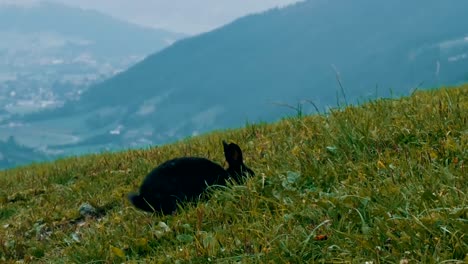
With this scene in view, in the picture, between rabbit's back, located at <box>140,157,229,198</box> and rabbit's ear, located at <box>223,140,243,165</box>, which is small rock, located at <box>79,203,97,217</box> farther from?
rabbit's ear, located at <box>223,140,243,165</box>

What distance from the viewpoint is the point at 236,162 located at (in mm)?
6848

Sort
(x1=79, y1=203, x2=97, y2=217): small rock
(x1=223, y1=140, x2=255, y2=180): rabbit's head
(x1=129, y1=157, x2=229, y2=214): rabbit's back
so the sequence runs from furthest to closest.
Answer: (x1=79, y1=203, x2=97, y2=217): small rock → (x1=223, y1=140, x2=255, y2=180): rabbit's head → (x1=129, y1=157, x2=229, y2=214): rabbit's back

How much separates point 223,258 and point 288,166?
1.89 meters

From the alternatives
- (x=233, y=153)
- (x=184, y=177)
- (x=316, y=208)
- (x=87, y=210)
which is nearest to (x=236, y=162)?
(x=233, y=153)

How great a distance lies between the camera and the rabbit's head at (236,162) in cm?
680

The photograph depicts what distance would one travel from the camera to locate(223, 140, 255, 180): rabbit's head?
268 inches

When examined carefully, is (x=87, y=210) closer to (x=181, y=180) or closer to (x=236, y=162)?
(x=181, y=180)

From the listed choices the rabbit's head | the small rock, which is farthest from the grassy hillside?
the rabbit's head

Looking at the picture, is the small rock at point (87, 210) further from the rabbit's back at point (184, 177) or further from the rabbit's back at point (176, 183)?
the rabbit's back at point (184, 177)

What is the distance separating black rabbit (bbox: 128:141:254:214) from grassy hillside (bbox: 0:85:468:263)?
19 cm

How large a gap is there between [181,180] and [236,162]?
21.8 inches

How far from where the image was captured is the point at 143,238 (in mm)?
5969

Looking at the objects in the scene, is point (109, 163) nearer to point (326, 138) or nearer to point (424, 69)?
point (326, 138)

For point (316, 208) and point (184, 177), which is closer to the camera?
point (316, 208)
